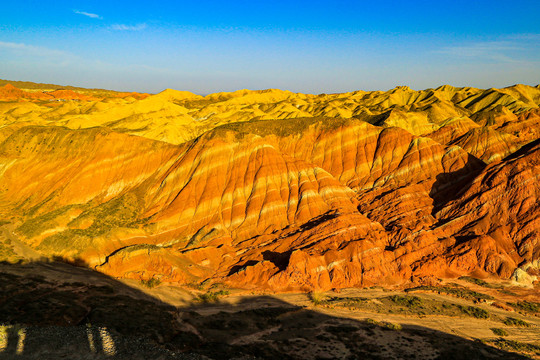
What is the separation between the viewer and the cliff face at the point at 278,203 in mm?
49406

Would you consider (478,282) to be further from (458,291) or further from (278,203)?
(278,203)

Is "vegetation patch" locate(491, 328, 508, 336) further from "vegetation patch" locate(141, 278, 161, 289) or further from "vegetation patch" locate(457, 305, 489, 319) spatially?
"vegetation patch" locate(141, 278, 161, 289)

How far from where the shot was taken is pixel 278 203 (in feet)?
200

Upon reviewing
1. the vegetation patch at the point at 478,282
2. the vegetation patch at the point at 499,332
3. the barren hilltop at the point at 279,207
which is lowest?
the vegetation patch at the point at 499,332

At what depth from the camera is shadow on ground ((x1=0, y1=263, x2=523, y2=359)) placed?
85.3 ft

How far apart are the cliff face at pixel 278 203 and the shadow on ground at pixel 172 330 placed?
7241mm

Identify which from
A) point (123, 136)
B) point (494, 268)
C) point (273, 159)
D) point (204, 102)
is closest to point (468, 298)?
point (494, 268)

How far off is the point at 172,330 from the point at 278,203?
101ft

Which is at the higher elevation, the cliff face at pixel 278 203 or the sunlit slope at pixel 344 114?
the sunlit slope at pixel 344 114

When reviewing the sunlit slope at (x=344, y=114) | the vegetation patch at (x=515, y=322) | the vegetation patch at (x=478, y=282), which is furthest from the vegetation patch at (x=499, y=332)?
the sunlit slope at (x=344, y=114)

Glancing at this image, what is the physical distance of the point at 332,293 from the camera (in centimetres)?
4625

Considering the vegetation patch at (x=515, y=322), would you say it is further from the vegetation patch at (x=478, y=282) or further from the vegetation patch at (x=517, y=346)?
the vegetation patch at (x=478, y=282)

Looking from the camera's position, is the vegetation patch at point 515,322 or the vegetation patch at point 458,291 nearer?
→ the vegetation patch at point 515,322

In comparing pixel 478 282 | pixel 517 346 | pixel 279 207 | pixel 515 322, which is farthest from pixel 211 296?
pixel 478 282
